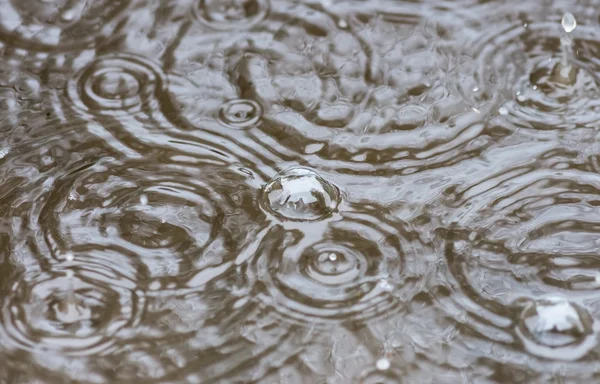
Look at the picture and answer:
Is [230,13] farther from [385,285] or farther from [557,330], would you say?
[557,330]

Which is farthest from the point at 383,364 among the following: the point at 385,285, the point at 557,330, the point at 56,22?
the point at 56,22

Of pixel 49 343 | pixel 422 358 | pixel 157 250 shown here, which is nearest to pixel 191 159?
pixel 157 250

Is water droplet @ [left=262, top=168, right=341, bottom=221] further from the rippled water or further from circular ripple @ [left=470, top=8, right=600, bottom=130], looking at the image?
circular ripple @ [left=470, top=8, right=600, bottom=130]

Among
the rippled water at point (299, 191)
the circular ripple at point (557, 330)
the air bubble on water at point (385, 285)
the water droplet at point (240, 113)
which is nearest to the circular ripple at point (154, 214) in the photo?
the rippled water at point (299, 191)

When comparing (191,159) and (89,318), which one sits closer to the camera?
(89,318)

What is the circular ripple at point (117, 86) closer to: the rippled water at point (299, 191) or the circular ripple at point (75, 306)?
the rippled water at point (299, 191)

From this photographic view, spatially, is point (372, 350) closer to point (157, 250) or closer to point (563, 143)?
point (157, 250)
